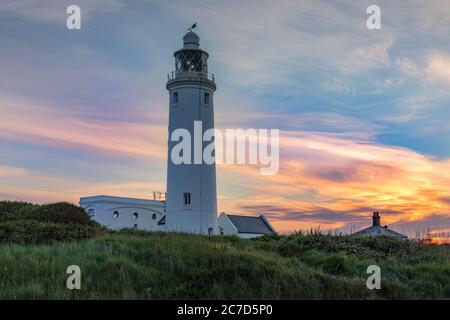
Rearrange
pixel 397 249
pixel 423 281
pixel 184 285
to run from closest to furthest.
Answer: pixel 184 285 < pixel 423 281 < pixel 397 249

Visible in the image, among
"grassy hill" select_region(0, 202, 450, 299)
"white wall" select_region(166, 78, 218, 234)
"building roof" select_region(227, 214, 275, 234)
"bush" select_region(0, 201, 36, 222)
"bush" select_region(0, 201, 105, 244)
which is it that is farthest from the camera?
"building roof" select_region(227, 214, 275, 234)

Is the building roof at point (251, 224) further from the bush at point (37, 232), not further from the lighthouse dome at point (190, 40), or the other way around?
the bush at point (37, 232)

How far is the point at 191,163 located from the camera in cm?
2828

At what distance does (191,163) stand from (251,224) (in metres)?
15.9

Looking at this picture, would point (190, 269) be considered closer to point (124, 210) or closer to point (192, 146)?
point (192, 146)

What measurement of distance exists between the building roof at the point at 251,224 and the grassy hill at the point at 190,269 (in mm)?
26303

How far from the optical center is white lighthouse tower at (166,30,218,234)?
92.4 feet

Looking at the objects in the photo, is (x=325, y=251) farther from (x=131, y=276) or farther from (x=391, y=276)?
(x=131, y=276)

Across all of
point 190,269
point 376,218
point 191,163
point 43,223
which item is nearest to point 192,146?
point 191,163

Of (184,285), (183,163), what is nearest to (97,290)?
(184,285)

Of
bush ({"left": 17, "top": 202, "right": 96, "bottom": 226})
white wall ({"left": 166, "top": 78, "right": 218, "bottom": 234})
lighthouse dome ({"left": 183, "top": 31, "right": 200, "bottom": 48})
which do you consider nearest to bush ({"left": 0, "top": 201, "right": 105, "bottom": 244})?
bush ({"left": 17, "top": 202, "right": 96, "bottom": 226})

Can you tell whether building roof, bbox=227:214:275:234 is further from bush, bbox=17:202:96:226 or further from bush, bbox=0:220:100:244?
bush, bbox=0:220:100:244
